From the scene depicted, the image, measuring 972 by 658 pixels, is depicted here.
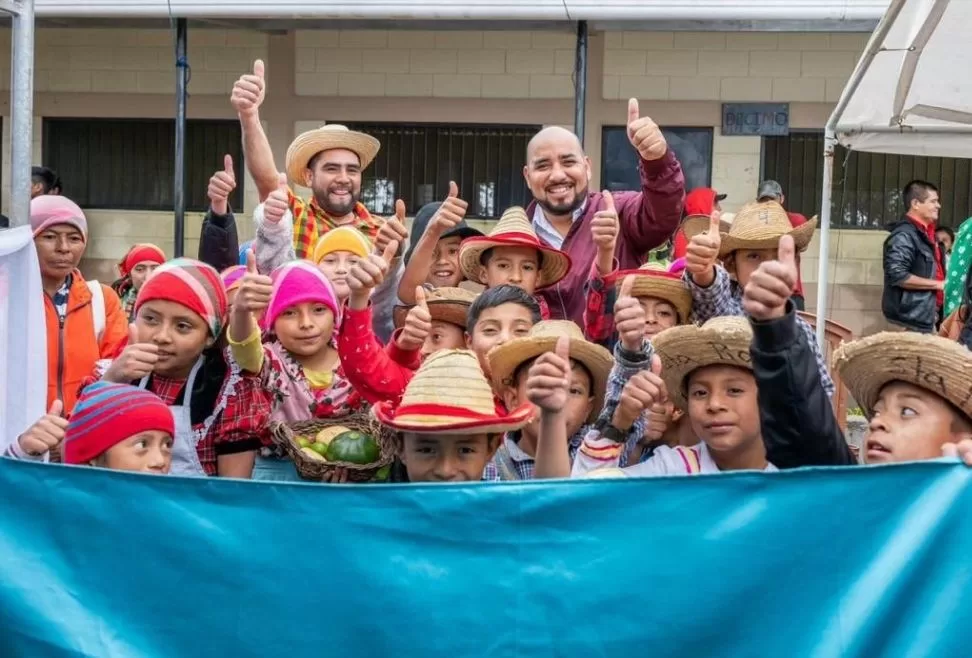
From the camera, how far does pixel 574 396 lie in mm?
4348

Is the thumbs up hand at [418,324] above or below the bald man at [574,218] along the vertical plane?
below

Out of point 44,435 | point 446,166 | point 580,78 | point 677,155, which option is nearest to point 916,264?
point 580,78

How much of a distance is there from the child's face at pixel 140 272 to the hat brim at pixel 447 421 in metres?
4.30

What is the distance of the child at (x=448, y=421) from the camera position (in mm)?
3688

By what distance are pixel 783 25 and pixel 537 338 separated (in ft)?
21.0

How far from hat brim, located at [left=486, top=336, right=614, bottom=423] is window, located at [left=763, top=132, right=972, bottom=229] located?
27.6 ft

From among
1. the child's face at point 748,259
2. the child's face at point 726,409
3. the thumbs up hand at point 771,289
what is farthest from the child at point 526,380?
the child's face at point 748,259

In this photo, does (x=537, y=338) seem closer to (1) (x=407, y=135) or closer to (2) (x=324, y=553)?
(2) (x=324, y=553)

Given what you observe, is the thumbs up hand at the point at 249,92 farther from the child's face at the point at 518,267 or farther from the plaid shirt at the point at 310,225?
the child's face at the point at 518,267

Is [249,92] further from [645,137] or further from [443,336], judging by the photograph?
[645,137]

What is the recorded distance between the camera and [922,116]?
6.17 metres

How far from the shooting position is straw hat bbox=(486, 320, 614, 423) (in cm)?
430

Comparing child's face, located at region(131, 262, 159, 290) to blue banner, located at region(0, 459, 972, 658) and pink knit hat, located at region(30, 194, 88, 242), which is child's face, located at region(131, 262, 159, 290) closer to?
pink knit hat, located at region(30, 194, 88, 242)

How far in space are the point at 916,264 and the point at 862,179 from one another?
8.16 ft
